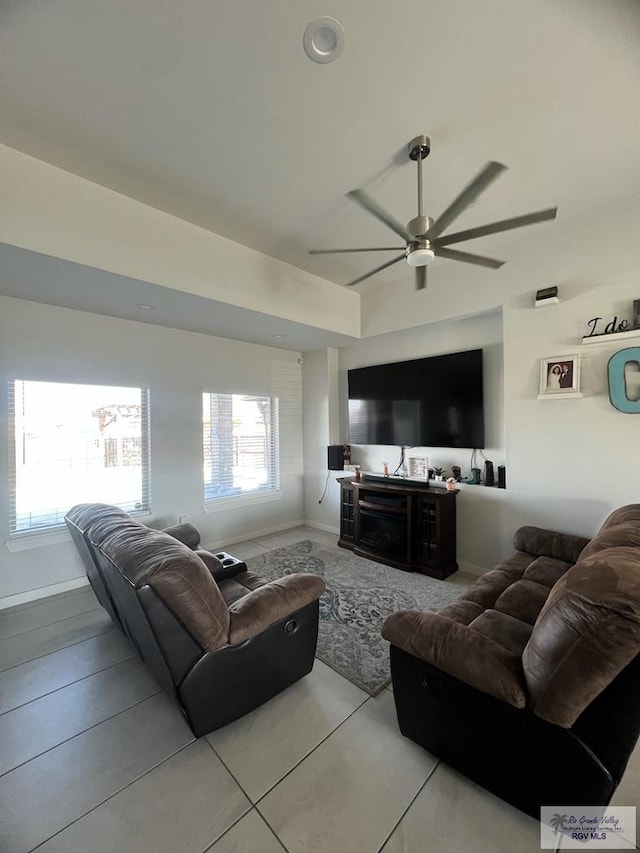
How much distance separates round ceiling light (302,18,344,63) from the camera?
4.59ft

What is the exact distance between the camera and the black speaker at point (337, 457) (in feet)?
15.2

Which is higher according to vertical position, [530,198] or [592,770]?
[530,198]

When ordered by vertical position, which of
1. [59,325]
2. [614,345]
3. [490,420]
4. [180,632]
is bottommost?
[180,632]

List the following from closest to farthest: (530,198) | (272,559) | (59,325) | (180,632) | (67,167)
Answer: (180,632), (67,167), (530,198), (59,325), (272,559)

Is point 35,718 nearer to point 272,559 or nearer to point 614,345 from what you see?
point 272,559

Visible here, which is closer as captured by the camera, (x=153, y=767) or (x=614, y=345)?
(x=153, y=767)

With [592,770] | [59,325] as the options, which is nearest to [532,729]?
[592,770]

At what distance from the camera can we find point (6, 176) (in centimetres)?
200

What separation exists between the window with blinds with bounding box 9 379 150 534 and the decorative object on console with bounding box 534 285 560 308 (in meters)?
3.95

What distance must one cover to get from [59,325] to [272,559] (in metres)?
3.16

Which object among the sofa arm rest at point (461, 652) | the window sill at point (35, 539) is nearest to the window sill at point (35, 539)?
the window sill at point (35, 539)

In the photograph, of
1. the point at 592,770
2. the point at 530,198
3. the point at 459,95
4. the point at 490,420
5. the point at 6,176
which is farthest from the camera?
the point at 490,420

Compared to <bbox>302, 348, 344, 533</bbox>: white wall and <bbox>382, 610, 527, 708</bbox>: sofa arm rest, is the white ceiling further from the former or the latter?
<bbox>382, 610, 527, 708</bbox>: sofa arm rest

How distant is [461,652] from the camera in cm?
134
